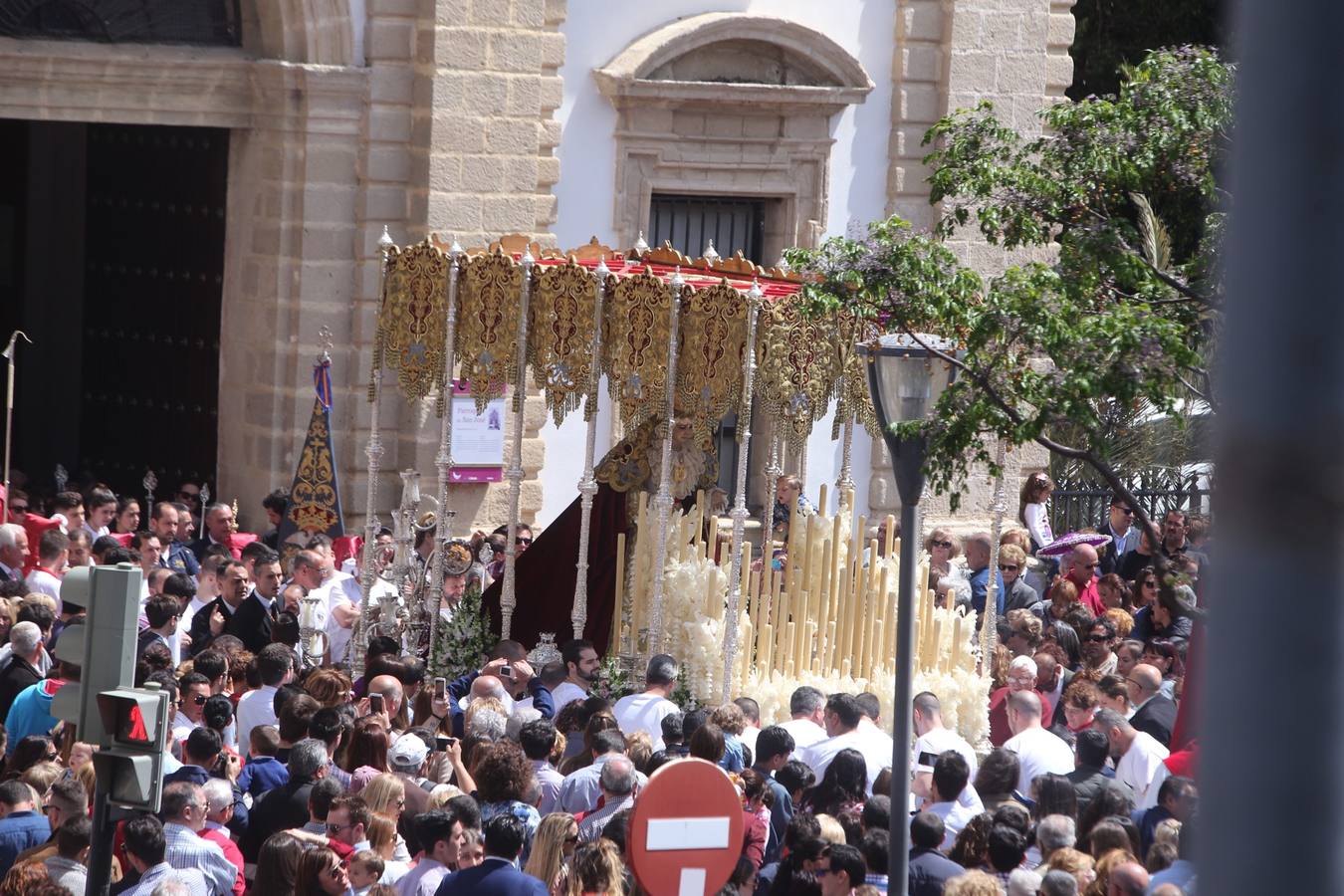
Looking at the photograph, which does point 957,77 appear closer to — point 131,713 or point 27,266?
point 27,266

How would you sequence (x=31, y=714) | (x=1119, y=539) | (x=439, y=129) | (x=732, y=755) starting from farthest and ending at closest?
(x=439, y=129), (x=1119, y=539), (x=31, y=714), (x=732, y=755)

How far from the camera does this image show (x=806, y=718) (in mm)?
9344

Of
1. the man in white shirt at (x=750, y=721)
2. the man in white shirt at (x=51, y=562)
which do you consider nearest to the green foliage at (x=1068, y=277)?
the man in white shirt at (x=750, y=721)

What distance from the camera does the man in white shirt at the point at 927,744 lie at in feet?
27.6

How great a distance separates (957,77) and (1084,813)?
434 inches

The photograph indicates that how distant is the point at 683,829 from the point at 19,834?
8.95 ft

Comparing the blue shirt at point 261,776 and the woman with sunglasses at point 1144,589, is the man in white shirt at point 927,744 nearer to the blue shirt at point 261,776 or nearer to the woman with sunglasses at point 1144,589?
the blue shirt at point 261,776

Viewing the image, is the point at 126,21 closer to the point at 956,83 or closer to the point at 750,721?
the point at 956,83

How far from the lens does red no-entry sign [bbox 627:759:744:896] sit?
5.40 metres

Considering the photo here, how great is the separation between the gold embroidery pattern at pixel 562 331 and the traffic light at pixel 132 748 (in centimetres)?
540

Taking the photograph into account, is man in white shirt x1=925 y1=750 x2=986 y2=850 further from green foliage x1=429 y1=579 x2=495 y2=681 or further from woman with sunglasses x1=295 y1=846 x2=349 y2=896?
green foliage x1=429 y1=579 x2=495 y2=681

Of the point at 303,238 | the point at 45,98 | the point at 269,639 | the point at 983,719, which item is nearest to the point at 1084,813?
the point at 983,719

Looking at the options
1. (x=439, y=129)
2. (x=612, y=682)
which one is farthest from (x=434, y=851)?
(x=439, y=129)

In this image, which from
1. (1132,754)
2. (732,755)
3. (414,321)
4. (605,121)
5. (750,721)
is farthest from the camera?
(605,121)
